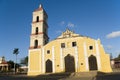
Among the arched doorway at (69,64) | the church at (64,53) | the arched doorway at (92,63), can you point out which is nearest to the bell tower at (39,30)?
the church at (64,53)

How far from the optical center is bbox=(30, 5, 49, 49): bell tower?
38.1 metres

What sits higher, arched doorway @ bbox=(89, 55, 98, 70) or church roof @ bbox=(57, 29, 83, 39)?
church roof @ bbox=(57, 29, 83, 39)

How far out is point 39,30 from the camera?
38.8 metres

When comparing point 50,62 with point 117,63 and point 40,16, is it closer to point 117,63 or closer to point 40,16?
point 40,16

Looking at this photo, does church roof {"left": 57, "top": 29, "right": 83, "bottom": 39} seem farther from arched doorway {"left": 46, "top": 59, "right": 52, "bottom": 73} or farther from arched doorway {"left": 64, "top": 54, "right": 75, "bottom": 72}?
arched doorway {"left": 46, "top": 59, "right": 52, "bottom": 73}

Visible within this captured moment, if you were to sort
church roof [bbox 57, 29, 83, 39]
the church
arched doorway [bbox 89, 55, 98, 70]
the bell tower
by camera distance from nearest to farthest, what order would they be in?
1. the church
2. arched doorway [bbox 89, 55, 98, 70]
3. church roof [bbox 57, 29, 83, 39]
4. the bell tower

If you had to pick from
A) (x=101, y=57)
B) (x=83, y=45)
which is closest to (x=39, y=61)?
(x=83, y=45)

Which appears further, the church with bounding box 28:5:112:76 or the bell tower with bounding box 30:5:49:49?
the bell tower with bounding box 30:5:49:49

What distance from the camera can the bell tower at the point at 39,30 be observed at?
3812 centimetres

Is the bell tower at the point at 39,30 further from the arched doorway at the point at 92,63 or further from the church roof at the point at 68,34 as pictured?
the arched doorway at the point at 92,63

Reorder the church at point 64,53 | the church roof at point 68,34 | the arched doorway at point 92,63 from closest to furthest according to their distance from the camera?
the church at point 64,53 → the arched doorway at point 92,63 → the church roof at point 68,34

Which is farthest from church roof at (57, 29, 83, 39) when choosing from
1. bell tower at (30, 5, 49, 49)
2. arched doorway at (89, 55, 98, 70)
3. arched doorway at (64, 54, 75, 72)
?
arched doorway at (89, 55, 98, 70)

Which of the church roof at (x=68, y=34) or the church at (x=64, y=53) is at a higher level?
the church roof at (x=68, y=34)

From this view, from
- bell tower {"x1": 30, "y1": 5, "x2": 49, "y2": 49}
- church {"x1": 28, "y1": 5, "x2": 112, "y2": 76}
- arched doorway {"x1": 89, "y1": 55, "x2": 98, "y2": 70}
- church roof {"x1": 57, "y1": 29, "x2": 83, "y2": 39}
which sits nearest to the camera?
church {"x1": 28, "y1": 5, "x2": 112, "y2": 76}
